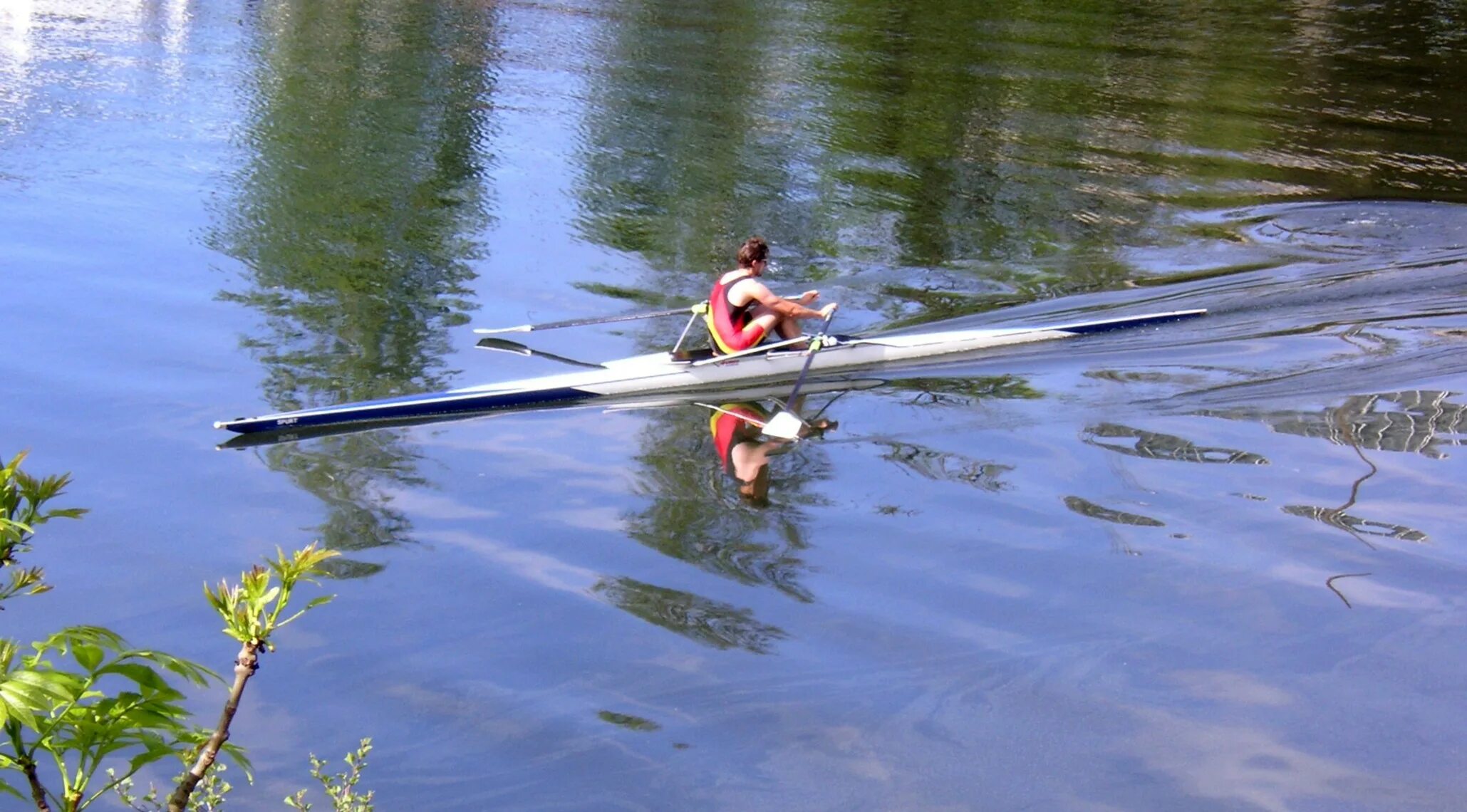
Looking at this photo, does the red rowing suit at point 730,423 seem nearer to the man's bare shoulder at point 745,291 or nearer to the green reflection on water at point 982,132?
the man's bare shoulder at point 745,291

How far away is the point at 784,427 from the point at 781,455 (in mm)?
383

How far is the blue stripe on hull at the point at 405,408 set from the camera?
8.70 meters

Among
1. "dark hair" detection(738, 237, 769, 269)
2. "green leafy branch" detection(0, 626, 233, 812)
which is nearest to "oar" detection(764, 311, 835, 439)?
"dark hair" detection(738, 237, 769, 269)

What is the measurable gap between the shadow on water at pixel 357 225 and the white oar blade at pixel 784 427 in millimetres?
2374

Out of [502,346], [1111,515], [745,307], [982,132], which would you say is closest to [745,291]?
[745,307]

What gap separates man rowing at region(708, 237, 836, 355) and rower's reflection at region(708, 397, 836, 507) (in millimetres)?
520

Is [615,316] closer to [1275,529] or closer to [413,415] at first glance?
[413,415]

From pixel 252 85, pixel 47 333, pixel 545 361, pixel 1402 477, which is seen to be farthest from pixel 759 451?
pixel 252 85

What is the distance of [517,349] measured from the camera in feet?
34.5

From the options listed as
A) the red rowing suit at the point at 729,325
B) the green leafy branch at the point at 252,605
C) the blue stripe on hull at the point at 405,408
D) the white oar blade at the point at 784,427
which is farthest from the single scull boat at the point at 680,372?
the green leafy branch at the point at 252,605

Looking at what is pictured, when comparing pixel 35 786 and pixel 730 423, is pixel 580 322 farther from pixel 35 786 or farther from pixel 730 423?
pixel 35 786

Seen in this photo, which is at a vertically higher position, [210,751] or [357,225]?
[210,751]

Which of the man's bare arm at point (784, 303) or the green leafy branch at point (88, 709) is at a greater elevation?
the green leafy branch at point (88, 709)

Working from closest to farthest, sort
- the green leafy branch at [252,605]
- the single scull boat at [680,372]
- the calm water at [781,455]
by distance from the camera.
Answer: the green leafy branch at [252,605] < the calm water at [781,455] < the single scull boat at [680,372]
